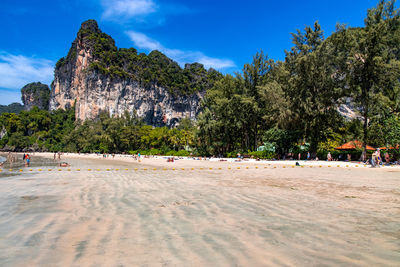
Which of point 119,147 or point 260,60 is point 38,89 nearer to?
point 119,147

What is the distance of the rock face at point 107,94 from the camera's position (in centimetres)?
12244

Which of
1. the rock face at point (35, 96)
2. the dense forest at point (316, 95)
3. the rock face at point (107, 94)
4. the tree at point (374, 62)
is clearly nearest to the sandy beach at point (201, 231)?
the dense forest at point (316, 95)

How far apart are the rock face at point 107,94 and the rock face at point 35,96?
43.7 metres

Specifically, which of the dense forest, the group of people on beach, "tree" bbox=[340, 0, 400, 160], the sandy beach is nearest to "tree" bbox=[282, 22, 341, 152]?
the dense forest

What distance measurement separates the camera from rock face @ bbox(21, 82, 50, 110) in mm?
181975

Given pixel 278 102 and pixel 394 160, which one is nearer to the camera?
pixel 394 160

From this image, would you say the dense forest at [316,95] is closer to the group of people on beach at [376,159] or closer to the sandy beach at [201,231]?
the group of people on beach at [376,159]

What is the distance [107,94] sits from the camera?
4830 inches

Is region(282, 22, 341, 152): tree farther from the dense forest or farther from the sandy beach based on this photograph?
the sandy beach

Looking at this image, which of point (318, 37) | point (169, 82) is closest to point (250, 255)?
point (318, 37)

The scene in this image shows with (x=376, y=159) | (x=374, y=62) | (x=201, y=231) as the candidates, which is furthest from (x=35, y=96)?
(x=201, y=231)

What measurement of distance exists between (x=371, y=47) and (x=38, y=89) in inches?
8566

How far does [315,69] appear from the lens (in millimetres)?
32938

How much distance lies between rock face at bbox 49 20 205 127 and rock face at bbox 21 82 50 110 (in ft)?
143
